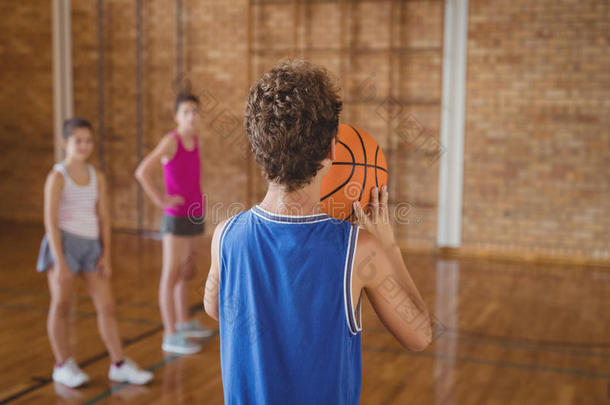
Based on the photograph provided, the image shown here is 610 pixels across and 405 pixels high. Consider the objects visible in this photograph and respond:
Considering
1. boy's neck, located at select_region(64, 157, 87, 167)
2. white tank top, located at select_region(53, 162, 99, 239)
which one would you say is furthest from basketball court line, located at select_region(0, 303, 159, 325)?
boy's neck, located at select_region(64, 157, 87, 167)

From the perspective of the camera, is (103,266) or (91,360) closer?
(103,266)

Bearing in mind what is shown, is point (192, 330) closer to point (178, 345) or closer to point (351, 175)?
point (178, 345)

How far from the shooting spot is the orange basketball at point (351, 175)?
1.50 metres

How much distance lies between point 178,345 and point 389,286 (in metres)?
2.73

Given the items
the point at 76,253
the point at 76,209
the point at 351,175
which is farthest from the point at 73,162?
the point at 351,175

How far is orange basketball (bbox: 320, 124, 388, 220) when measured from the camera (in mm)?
1504

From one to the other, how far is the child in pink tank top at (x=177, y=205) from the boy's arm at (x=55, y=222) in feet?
2.12

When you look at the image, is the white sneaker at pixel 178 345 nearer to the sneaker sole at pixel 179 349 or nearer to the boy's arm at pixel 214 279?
the sneaker sole at pixel 179 349

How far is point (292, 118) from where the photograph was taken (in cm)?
114

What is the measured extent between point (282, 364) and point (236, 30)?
22.0 ft

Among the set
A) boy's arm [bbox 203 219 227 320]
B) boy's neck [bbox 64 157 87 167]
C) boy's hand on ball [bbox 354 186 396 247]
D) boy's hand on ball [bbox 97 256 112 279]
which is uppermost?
boy's neck [bbox 64 157 87 167]

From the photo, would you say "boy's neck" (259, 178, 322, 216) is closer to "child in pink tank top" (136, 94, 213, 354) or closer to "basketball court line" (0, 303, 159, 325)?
"child in pink tank top" (136, 94, 213, 354)

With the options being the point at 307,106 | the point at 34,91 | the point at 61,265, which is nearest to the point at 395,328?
the point at 307,106

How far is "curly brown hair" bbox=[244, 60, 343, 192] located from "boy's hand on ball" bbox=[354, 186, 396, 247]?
207mm
